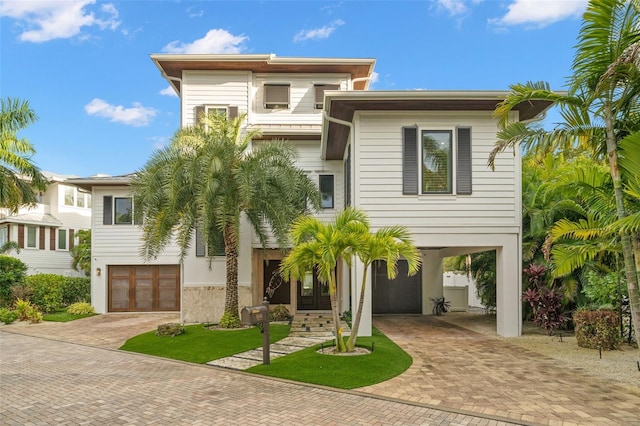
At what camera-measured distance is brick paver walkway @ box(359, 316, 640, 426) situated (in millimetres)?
5477

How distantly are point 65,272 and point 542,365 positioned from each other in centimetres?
2639

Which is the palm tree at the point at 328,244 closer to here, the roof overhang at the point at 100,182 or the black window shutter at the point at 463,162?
the black window shutter at the point at 463,162

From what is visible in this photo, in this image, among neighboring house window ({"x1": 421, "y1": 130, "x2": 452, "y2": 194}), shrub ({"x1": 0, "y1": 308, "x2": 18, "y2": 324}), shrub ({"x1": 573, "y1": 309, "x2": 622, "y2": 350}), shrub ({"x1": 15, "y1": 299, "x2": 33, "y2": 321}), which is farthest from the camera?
shrub ({"x1": 15, "y1": 299, "x2": 33, "y2": 321})

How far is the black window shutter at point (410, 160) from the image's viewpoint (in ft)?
36.1

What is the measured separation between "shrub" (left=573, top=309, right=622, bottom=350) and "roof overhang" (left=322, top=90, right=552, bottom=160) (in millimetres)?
4768

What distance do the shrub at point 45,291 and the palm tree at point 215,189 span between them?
29.1 ft

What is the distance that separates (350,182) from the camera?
12344 millimetres

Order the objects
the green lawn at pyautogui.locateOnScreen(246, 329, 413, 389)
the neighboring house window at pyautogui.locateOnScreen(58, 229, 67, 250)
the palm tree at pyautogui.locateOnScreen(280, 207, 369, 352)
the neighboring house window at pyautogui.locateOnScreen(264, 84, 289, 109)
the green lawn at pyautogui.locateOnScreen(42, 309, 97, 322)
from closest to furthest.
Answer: the green lawn at pyautogui.locateOnScreen(246, 329, 413, 389), the palm tree at pyautogui.locateOnScreen(280, 207, 369, 352), the green lawn at pyautogui.locateOnScreen(42, 309, 97, 322), the neighboring house window at pyautogui.locateOnScreen(264, 84, 289, 109), the neighboring house window at pyautogui.locateOnScreen(58, 229, 67, 250)

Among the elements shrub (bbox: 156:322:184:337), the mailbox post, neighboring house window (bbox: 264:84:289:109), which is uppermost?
neighboring house window (bbox: 264:84:289:109)

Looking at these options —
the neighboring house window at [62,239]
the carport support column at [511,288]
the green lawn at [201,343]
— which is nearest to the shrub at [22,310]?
the green lawn at [201,343]

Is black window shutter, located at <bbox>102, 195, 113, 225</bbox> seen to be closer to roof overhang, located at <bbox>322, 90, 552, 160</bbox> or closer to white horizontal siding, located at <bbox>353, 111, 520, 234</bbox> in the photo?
roof overhang, located at <bbox>322, 90, 552, 160</bbox>

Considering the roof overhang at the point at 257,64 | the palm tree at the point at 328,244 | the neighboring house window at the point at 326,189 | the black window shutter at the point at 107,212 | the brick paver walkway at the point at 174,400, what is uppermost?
the roof overhang at the point at 257,64

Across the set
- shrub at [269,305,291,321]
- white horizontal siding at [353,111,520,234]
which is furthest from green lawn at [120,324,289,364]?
white horizontal siding at [353,111,520,234]

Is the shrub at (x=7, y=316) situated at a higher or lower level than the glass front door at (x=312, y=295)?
lower
